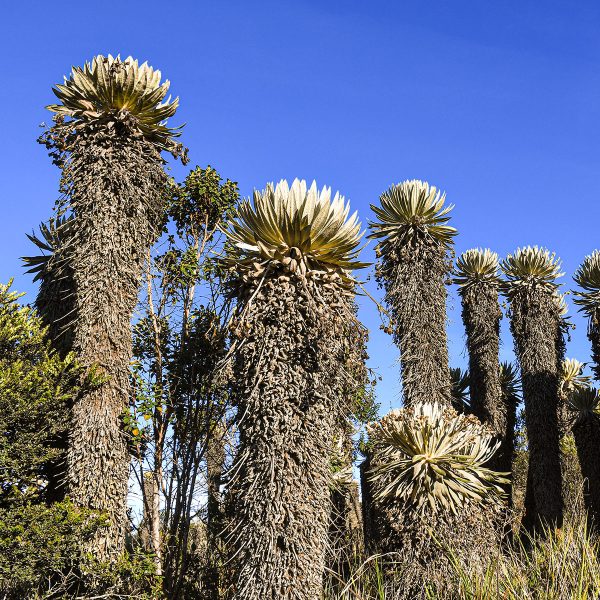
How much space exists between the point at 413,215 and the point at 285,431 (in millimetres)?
6700

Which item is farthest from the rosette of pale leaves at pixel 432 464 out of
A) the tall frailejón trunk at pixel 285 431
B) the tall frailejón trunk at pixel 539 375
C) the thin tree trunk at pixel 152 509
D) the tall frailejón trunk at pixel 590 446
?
the tall frailejón trunk at pixel 590 446

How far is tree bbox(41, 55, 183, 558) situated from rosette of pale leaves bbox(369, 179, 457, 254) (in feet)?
16.2

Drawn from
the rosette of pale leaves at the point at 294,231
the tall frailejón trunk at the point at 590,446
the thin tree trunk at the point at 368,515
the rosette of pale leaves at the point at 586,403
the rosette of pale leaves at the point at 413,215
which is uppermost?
the rosette of pale leaves at the point at 413,215

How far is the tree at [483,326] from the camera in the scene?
1714 cm

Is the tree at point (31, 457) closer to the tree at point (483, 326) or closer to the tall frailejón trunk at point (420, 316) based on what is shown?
the tall frailejón trunk at point (420, 316)

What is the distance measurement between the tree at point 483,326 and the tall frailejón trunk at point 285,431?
1082 cm

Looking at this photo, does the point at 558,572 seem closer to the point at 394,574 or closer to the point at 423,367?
the point at 394,574

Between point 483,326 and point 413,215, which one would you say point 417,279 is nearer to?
point 413,215

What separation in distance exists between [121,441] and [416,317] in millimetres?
5955

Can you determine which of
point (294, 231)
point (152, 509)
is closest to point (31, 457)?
point (152, 509)

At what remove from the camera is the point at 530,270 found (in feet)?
55.6

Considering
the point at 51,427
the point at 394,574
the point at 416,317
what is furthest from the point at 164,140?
the point at 394,574

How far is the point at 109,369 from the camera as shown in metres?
7.82

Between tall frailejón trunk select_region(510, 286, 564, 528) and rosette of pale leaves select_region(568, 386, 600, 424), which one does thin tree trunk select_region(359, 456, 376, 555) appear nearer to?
tall frailejón trunk select_region(510, 286, 564, 528)
